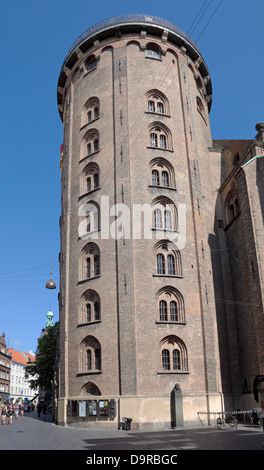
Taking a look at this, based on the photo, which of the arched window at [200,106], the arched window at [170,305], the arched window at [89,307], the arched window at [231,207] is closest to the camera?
the arched window at [170,305]

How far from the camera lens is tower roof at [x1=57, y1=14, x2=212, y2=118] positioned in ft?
115

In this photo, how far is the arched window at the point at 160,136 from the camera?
31.8 metres

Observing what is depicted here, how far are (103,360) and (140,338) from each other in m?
2.73

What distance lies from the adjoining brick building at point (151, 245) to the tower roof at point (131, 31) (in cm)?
17

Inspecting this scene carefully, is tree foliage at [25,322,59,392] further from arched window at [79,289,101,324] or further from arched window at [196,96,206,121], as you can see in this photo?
arched window at [196,96,206,121]

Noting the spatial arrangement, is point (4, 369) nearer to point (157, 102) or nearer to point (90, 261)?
point (90, 261)

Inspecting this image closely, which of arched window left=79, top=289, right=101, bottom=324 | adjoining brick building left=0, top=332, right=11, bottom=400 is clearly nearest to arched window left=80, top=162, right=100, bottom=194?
arched window left=79, top=289, right=101, bottom=324

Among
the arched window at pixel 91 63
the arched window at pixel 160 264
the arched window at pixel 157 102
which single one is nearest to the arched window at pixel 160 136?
the arched window at pixel 157 102

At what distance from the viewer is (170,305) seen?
2711 cm

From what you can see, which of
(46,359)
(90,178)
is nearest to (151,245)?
(90,178)

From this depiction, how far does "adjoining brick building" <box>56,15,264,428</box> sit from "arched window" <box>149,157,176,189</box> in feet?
0.30

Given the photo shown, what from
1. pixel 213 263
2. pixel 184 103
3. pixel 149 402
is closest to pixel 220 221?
pixel 213 263

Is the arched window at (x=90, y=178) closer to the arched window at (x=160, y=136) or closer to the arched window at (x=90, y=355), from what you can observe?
the arched window at (x=160, y=136)
